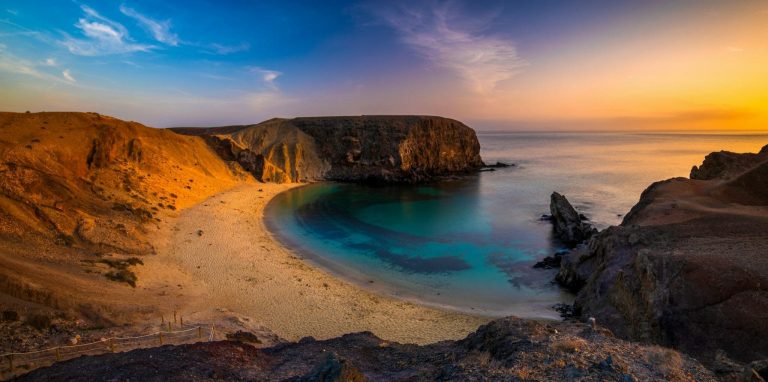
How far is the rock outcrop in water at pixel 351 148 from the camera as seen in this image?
63.6 m

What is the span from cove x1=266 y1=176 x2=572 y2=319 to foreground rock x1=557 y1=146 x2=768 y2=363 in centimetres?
353

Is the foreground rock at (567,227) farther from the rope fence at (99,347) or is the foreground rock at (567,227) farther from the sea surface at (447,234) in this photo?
the rope fence at (99,347)

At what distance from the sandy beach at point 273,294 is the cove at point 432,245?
165cm

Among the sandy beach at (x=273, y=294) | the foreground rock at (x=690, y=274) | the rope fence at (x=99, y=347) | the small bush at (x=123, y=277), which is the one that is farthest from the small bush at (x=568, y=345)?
the small bush at (x=123, y=277)

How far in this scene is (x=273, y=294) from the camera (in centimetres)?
1958

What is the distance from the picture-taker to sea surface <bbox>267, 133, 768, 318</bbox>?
851 inches

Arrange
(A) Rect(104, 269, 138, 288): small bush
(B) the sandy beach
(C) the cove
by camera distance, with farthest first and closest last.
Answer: (C) the cove → (A) Rect(104, 269, 138, 288): small bush → (B) the sandy beach

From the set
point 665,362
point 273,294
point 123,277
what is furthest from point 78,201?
point 665,362

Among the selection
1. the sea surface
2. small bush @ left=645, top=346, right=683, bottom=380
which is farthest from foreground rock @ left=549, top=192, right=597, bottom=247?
small bush @ left=645, top=346, right=683, bottom=380

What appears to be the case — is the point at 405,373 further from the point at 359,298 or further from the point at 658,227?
the point at 658,227

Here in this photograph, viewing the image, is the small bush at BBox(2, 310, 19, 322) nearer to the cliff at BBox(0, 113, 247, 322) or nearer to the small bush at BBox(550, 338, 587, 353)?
the cliff at BBox(0, 113, 247, 322)

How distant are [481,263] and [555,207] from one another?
1304cm

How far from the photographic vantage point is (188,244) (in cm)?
2605

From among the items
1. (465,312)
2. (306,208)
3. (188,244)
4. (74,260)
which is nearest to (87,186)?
(188,244)
